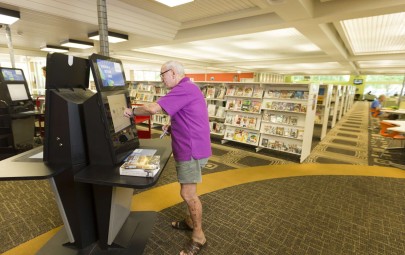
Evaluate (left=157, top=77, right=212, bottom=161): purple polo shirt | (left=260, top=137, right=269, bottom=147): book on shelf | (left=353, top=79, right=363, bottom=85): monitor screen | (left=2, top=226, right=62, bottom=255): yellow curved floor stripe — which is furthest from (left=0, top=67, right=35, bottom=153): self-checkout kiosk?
Answer: (left=353, top=79, right=363, bottom=85): monitor screen


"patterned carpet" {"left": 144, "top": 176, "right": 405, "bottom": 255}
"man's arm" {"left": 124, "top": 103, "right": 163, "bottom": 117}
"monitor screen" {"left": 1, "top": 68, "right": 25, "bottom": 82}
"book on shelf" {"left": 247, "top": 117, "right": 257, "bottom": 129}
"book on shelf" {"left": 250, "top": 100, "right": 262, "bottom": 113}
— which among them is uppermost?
→ "monitor screen" {"left": 1, "top": 68, "right": 25, "bottom": 82}

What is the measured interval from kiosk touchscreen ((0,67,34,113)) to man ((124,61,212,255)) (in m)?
4.50

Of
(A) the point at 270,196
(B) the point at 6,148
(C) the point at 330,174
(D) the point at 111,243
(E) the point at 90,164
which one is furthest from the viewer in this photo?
(B) the point at 6,148

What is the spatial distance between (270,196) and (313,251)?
1.09 meters

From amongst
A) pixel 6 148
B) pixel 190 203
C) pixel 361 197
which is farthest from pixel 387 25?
pixel 6 148

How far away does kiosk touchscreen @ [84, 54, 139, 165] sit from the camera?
1.62 meters

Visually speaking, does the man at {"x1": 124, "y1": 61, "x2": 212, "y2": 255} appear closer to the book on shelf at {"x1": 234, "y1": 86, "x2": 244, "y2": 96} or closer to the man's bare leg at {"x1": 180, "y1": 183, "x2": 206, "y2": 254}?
the man's bare leg at {"x1": 180, "y1": 183, "x2": 206, "y2": 254}

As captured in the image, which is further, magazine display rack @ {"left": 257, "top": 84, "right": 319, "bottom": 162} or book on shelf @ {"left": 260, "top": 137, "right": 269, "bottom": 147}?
book on shelf @ {"left": 260, "top": 137, "right": 269, "bottom": 147}

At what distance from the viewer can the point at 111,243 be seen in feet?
Answer: 6.63

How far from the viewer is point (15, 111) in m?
4.71

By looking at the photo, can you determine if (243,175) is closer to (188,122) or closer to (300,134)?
(300,134)

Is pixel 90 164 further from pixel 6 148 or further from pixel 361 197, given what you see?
pixel 6 148

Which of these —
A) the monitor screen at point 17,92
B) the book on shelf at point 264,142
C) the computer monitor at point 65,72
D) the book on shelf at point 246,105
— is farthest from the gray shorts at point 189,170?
the monitor screen at point 17,92

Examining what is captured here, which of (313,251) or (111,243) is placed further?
(313,251)
